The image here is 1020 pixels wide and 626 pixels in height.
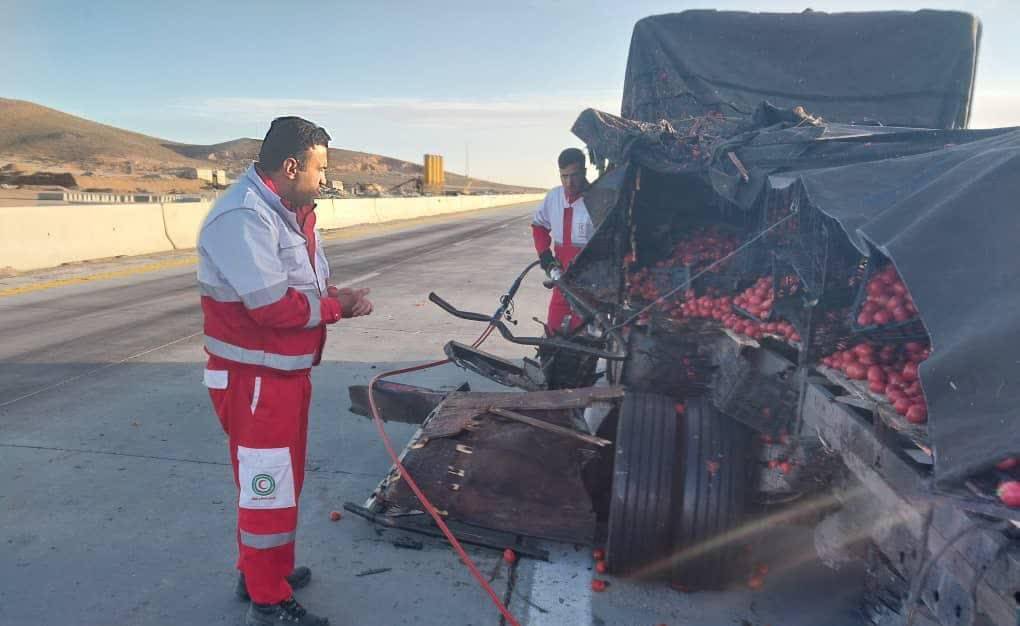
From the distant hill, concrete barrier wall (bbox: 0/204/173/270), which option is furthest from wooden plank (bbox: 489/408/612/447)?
the distant hill

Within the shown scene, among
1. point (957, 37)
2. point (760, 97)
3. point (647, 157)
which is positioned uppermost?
point (957, 37)

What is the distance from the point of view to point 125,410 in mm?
5961

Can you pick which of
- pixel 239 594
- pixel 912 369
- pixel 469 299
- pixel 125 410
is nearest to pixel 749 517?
pixel 912 369

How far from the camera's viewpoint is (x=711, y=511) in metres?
3.62

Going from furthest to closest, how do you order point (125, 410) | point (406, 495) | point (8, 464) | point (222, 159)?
point (222, 159)
point (125, 410)
point (8, 464)
point (406, 495)

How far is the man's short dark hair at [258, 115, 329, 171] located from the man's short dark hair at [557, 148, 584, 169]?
143 inches

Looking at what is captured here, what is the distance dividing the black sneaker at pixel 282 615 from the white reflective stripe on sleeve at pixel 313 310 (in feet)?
4.08

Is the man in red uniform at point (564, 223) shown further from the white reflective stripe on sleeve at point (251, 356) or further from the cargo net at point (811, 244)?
the white reflective stripe on sleeve at point (251, 356)

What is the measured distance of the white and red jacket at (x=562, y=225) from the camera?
674cm

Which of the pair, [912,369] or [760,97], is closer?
[912,369]

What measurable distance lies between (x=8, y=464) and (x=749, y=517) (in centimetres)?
467

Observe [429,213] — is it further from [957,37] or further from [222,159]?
[222,159]

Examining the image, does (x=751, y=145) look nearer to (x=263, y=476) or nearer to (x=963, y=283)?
(x=963, y=283)

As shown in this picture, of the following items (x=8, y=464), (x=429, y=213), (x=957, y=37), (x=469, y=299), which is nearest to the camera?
(x=8, y=464)
